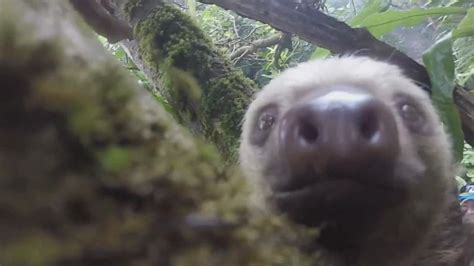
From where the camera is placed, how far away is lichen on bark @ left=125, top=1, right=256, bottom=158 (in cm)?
198

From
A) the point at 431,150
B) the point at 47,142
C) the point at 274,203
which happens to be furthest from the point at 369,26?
the point at 47,142

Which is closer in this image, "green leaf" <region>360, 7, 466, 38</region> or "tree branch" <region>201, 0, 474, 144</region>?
"tree branch" <region>201, 0, 474, 144</region>

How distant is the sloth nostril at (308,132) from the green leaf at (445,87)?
1011 mm

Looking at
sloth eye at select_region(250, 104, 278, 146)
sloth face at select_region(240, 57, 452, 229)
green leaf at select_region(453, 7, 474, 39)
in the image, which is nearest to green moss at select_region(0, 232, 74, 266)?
sloth face at select_region(240, 57, 452, 229)

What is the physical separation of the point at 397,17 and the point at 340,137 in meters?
1.44

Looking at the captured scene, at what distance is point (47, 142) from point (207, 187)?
191mm

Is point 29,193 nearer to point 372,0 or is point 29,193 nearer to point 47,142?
point 47,142

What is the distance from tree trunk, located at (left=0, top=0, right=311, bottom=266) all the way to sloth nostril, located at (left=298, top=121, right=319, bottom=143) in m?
0.50

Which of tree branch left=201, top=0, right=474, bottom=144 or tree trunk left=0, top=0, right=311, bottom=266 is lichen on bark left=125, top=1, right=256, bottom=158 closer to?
tree branch left=201, top=0, right=474, bottom=144

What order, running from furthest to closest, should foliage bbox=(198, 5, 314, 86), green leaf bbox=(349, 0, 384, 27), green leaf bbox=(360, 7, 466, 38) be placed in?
foliage bbox=(198, 5, 314, 86)
green leaf bbox=(349, 0, 384, 27)
green leaf bbox=(360, 7, 466, 38)

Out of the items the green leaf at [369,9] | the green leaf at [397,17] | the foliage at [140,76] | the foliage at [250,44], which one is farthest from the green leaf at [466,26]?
the foliage at [140,76]

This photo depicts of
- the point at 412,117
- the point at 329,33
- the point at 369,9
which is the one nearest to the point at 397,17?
the point at 369,9

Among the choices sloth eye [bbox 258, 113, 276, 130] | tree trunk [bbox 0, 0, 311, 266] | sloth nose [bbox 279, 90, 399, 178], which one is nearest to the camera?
tree trunk [bbox 0, 0, 311, 266]

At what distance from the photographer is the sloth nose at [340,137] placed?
3.47 ft
